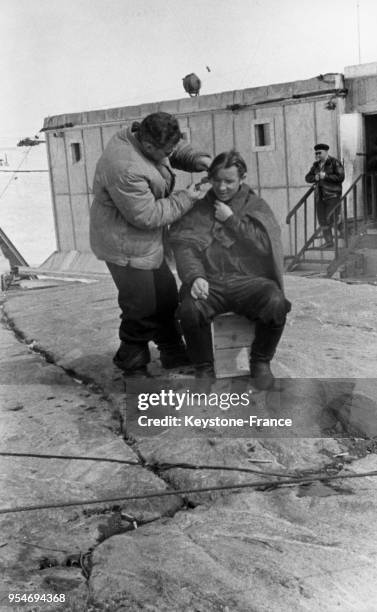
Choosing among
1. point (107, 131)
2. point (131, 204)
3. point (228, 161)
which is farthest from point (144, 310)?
point (107, 131)

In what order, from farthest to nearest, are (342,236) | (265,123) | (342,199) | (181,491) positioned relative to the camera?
(265,123), (342,236), (342,199), (181,491)

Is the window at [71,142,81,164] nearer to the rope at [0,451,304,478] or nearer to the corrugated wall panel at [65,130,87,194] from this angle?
the corrugated wall panel at [65,130,87,194]

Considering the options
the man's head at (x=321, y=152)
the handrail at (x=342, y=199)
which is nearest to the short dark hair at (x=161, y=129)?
the handrail at (x=342, y=199)

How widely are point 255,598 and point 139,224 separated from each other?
7.25ft

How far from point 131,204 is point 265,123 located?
31.9ft

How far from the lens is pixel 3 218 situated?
2251 inches

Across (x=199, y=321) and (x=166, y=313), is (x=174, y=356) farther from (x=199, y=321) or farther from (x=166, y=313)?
(x=199, y=321)

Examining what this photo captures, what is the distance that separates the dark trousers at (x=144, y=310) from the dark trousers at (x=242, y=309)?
0.28m

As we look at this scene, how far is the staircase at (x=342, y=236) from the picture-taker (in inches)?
449

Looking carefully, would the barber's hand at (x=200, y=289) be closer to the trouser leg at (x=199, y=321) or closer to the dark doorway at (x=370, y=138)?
the trouser leg at (x=199, y=321)

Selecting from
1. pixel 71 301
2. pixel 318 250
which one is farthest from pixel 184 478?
pixel 318 250

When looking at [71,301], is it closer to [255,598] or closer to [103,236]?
[103,236]

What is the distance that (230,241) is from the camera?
163 inches
